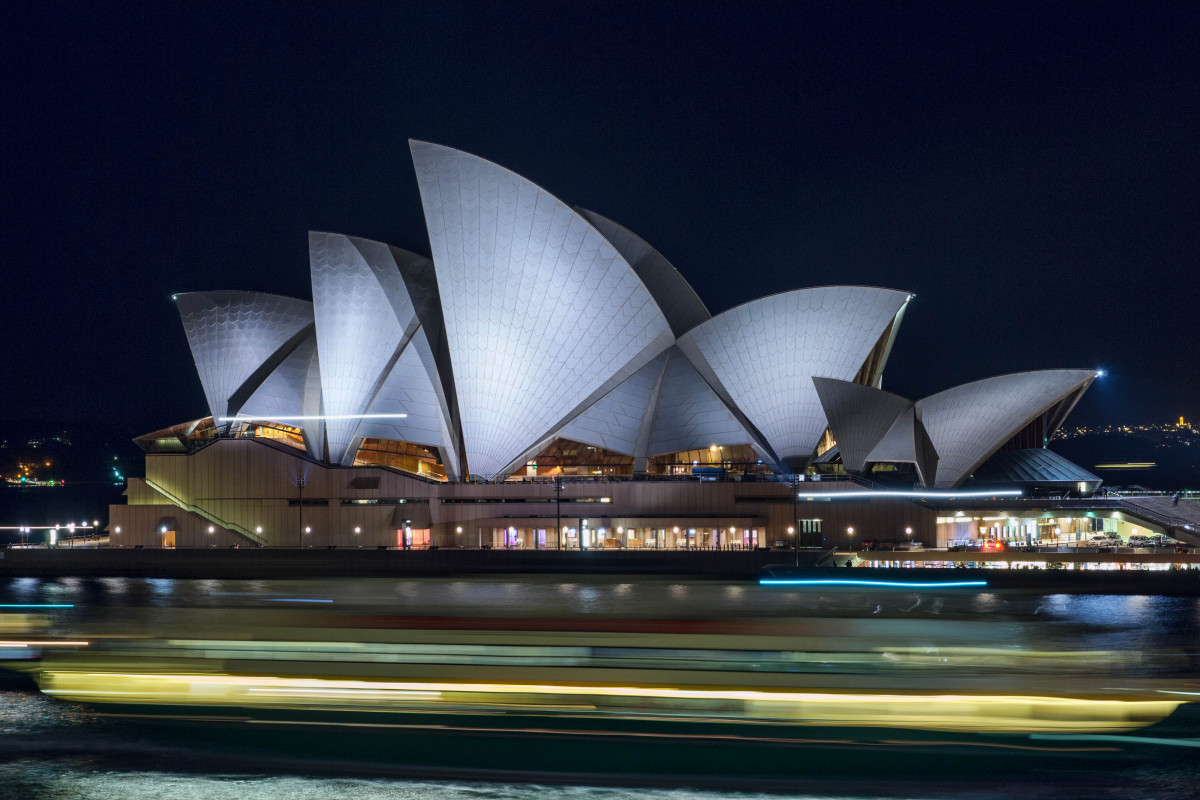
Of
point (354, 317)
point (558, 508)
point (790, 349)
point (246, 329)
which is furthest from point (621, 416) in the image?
point (246, 329)

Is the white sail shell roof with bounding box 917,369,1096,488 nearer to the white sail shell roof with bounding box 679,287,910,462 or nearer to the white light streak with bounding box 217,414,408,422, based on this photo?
the white sail shell roof with bounding box 679,287,910,462

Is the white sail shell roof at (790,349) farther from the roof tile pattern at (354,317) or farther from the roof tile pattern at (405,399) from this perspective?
the roof tile pattern at (354,317)

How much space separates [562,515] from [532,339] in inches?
333

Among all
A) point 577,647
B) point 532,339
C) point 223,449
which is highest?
point 532,339

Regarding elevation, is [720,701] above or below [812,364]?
below

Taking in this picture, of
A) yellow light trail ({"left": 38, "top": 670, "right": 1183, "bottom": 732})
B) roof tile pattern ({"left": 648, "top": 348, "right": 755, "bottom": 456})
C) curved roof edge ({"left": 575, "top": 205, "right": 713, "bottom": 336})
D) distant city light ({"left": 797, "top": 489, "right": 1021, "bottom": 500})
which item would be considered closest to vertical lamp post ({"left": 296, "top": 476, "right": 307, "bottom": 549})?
roof tile pattern ({"left": 648, "top": 348, "right": 755, "bottom": 456})

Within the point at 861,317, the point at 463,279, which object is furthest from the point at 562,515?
the point at 861,317

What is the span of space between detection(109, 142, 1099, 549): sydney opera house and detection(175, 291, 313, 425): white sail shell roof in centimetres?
204

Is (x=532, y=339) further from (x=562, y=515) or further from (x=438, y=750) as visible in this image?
(x=438, y=750)

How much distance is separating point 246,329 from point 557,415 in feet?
61.9

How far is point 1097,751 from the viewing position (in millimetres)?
11484

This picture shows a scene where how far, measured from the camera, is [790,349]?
47906mm

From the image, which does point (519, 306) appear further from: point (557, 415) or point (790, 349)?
point (790, 349)

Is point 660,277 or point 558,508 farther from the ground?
point 660,277
